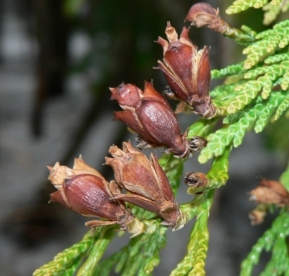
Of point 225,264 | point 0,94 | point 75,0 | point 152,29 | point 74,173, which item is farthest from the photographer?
point 0,94

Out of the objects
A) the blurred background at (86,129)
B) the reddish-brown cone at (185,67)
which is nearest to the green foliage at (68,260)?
the reddish-brown cone at (185,67)

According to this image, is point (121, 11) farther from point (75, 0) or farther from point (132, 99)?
point (132, 99)

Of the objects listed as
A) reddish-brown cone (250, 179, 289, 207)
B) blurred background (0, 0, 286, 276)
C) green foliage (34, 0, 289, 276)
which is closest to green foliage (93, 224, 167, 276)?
green foliage (34, 0, 289, 276)

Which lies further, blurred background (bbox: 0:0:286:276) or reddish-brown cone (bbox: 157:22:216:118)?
blurred background (bbox: 0:0:286:276)

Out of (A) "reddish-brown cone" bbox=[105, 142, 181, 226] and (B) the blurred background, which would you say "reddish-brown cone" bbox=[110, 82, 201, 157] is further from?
(B) the blurred background

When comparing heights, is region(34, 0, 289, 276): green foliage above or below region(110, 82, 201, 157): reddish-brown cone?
below

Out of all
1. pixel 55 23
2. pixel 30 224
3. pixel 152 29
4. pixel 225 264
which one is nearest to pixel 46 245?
pixel 30 224
